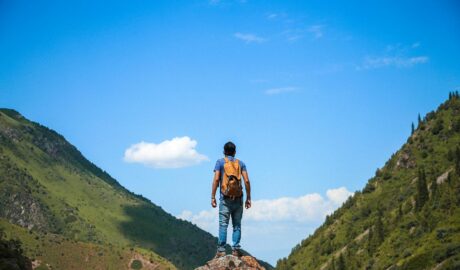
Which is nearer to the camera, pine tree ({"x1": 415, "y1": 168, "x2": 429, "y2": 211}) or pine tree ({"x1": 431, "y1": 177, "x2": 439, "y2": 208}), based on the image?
pine tree ({"x1": 431, "y1": 177, "x2": 439, "y2": 208})

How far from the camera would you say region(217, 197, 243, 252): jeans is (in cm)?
2433

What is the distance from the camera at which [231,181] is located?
23969 mm

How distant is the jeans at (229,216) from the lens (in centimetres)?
2433

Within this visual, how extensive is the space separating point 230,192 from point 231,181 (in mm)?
412

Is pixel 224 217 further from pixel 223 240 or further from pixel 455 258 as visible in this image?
pixel 455 258

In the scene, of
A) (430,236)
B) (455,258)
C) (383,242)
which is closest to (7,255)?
(455,258)

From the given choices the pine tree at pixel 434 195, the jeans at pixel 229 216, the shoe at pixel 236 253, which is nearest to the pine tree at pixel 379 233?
the pine tree at pixel 434 195

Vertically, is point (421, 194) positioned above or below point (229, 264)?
above

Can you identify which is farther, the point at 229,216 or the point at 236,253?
the point at 236,253

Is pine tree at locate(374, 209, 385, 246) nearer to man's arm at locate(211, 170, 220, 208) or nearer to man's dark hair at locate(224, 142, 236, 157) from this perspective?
man's dark hair at locate(224, 142, 236, 157)

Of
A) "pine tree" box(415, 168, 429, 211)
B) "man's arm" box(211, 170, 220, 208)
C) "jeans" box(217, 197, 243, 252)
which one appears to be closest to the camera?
"man's arm" box(211, 170, 220, 208)

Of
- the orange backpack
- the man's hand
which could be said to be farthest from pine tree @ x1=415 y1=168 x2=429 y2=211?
the orange backpack

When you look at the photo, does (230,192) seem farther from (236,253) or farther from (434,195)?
(434,195)

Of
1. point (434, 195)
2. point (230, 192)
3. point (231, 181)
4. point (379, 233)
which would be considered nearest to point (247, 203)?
point (230, 192)
